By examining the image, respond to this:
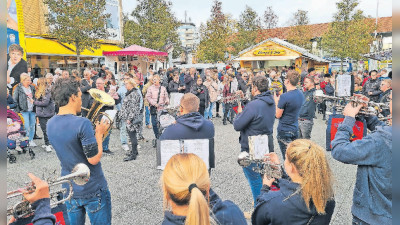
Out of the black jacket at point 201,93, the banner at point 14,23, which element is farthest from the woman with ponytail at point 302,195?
the banner at point 14,23

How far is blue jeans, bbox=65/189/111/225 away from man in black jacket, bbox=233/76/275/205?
1.86 meters

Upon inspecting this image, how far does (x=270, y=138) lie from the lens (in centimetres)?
399

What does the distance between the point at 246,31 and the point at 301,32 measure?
7996mm

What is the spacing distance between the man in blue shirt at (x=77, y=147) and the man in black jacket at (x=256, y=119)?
1.80 meters

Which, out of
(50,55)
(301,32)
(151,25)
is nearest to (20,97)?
(50,55)

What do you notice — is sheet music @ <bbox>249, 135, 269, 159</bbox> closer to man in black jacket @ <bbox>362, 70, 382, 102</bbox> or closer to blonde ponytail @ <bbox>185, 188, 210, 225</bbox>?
blonde ponytail @ <bbox>185, 188, 210, 225</bbox>

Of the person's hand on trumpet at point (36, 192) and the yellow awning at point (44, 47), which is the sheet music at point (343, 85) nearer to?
the person's hand on trumpet at point (36, 192)

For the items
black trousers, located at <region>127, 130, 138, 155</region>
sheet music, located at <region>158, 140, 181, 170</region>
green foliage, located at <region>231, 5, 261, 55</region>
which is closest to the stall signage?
green foliage, located at <region>231, 5, 261, 55</region>

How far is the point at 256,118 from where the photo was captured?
3.85 metres

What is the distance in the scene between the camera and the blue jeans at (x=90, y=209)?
2832 mm

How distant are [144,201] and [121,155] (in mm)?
2712

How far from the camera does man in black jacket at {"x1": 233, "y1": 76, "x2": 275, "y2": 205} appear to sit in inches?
152

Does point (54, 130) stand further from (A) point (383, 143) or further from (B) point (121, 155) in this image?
(B) point (121, 155)

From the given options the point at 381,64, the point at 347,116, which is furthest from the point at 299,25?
the point at 347,116
